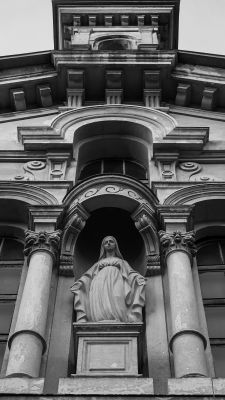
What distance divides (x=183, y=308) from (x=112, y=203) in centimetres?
380

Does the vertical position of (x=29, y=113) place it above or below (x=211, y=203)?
above

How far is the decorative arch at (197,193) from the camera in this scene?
47.8 ft

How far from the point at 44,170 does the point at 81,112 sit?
2579mm

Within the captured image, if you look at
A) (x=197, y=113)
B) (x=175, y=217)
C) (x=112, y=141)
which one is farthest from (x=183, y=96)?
(x=175, y=217)

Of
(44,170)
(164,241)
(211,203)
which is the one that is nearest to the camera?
(164,241)

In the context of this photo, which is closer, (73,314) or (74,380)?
(74,380)

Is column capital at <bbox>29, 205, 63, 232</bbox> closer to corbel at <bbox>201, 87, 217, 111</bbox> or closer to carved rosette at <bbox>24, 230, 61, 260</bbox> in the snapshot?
carved rosette at <bbox>24, 230, 61, 260</bbox>

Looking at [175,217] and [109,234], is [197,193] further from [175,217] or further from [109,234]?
[109,234]

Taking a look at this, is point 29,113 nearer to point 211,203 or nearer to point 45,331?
point 211,203

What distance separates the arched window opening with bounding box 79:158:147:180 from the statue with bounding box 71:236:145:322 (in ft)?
15.8

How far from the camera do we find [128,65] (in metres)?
19.4

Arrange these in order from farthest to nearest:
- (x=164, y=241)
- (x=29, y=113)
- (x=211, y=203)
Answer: (x=29, y=113), (x=211, y=203), (x=164, y=241)

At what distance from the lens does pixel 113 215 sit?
50.5 ft

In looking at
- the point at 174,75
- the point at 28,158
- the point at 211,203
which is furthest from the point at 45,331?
the point at 174,75
